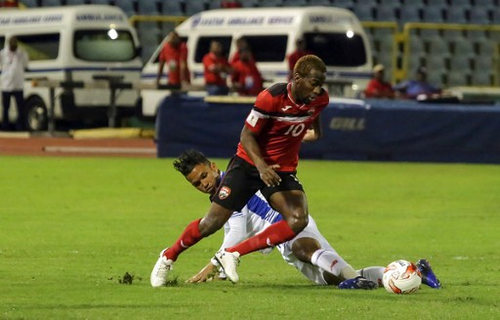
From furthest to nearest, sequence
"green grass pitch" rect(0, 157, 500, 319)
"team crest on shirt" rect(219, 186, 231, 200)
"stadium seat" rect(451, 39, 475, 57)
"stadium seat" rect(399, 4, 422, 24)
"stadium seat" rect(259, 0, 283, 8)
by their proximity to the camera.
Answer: "stadium seat" rect(399, 4, 422, 24), "stadium seat" rect(451, 39, 475, 57), "stadium seat" rect(259, 0, 283, 8), "team crest on shirt" rect(219, 186, 231, 200), "green grass pitch" rect(0, 157, 500, 319)

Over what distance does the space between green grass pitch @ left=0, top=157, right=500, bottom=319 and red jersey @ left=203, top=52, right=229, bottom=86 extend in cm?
409

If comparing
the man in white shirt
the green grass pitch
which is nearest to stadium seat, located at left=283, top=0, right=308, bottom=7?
the man in white shirt

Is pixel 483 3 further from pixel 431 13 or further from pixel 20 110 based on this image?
pixel 20 110

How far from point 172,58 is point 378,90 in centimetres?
420

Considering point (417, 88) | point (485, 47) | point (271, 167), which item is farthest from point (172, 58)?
point (271, 167)

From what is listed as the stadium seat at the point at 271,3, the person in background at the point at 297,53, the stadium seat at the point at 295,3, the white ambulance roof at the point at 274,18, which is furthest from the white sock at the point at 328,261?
the stadium seat at the point at 295,3

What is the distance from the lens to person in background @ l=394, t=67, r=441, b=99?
34.7 metres

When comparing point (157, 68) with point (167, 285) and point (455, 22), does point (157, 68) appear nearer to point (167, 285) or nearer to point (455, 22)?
point (455, 22)

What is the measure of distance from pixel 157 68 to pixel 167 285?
891 inches

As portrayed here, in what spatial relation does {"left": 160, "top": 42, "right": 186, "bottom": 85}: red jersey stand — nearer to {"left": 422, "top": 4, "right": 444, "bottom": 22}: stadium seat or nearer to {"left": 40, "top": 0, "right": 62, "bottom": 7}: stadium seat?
{"left": 40, "top": 0, "right": 62, "bottom": 7}: stadium seat

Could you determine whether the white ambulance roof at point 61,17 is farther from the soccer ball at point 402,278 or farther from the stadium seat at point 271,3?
the soccer ball at point 402,278

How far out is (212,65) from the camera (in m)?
30.5

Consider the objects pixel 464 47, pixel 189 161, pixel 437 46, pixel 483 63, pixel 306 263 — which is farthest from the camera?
pixel 483 63

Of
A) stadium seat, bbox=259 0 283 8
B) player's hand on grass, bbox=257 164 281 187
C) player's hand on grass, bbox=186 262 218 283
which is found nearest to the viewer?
player's hand on grass, bbox=257 164 281 187
